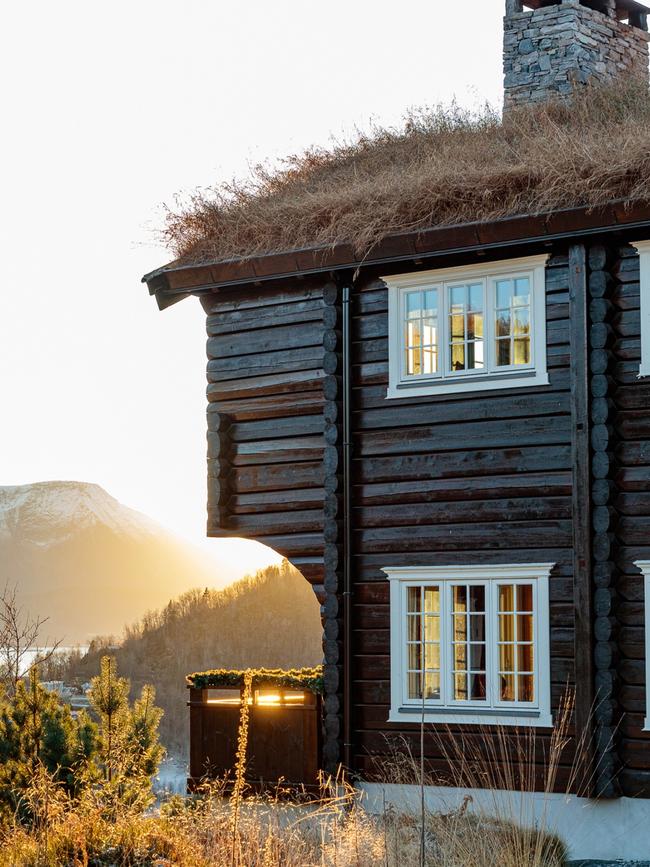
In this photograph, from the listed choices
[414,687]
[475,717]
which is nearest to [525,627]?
[475,717]

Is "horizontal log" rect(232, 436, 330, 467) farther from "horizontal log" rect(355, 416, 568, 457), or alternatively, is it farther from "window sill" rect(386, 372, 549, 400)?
"window sill" rect(386, 372, 549, 400)

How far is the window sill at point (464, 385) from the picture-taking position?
1484 cm

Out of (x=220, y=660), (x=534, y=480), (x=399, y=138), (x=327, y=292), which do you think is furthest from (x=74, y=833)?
(x=220, y=660)

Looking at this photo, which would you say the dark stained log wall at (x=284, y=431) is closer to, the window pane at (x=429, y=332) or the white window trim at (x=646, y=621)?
the window pane at (x=429, y=332)

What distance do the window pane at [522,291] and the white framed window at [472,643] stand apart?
9.66 feet

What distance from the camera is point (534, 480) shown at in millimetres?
14750

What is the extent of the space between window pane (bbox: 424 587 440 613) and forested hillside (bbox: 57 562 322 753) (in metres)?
27.0

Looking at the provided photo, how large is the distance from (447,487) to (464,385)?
116 cm

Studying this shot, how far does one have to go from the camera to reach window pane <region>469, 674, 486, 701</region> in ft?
48.4

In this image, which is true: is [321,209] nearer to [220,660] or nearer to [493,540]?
[493,540]

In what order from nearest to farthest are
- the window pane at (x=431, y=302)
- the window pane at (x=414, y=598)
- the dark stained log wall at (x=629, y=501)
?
the dark stained log wall at (x=629, y=501), the window pane at (x=414, y=598), the window pane at (x=431, y=302)

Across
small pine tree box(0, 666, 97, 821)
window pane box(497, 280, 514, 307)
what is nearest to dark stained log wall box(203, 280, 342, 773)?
window pane box(497, 280, 514, 307)

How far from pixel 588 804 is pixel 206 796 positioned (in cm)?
435

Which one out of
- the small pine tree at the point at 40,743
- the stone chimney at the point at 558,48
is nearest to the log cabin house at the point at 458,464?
the small pine tree at the point at 40,743
